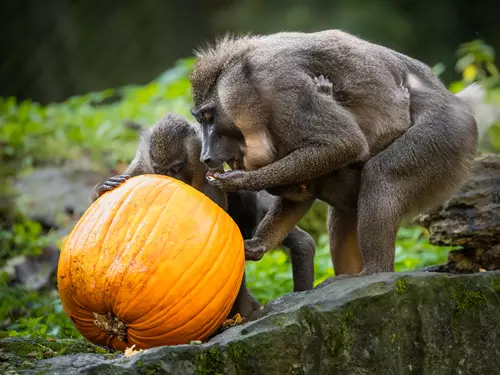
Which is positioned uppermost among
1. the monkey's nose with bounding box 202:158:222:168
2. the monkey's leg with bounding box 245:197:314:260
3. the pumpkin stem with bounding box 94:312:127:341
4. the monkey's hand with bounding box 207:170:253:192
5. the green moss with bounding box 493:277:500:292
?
the monkey's nose with bounding box 202:158:222:168

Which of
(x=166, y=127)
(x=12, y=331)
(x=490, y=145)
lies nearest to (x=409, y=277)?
(x=166, y=127)

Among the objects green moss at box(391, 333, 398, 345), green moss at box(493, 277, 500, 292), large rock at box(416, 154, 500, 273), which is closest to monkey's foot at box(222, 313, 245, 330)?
green moss at box(391, 333, 398, 345)

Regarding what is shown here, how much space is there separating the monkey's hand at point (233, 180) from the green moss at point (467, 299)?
4.17 ft

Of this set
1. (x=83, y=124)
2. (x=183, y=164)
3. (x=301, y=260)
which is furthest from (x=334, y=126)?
(x=83, y=124)

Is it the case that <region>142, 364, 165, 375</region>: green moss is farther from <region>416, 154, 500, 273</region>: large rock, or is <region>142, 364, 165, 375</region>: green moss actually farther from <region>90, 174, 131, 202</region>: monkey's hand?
<region>416, 154, 500, 273</region>: large rock

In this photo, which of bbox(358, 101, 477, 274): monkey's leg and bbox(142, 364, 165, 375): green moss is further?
bbox(358, 101, 477, 274): monkey's leg

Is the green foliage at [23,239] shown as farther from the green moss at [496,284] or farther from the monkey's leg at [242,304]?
the green moss at [496,284]

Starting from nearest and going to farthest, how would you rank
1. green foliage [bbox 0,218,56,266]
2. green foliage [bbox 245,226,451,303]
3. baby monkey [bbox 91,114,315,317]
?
baby monkey [bbox 91,114,315,317], green foliage [bbox 245,226,451,303], green foliage [bbox 0,218,56,266]

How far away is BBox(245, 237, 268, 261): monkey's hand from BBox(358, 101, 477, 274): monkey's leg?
637mm

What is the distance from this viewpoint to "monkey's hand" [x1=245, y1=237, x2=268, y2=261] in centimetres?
471

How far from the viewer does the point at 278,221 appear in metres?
4.93

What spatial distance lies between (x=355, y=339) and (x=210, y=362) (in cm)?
72

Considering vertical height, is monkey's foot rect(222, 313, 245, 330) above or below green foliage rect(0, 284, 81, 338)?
above

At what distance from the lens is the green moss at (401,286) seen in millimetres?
3811
